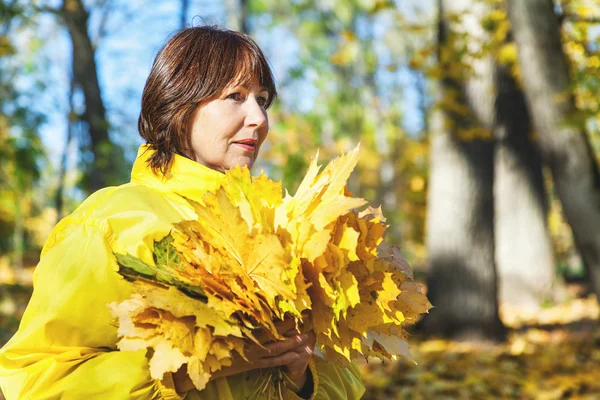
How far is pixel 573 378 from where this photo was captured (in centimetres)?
616

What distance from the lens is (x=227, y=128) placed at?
1.87 metres

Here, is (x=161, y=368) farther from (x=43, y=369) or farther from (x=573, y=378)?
(x=573, y=378)

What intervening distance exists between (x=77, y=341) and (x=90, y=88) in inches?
334

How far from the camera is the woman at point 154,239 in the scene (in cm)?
152

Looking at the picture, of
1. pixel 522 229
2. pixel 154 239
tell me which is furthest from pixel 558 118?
pixel 522 229

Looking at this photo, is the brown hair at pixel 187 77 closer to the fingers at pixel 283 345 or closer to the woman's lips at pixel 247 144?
the woman's lips at pixel 247 144

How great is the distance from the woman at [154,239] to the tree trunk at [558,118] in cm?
392

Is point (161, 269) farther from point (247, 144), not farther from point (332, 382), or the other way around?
point (332, 382)

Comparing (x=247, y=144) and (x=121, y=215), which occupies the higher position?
(x=247, y=144)

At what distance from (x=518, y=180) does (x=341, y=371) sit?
8915mm

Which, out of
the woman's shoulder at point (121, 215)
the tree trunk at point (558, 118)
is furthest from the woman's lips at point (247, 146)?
the tree trunk at point (558, 118)

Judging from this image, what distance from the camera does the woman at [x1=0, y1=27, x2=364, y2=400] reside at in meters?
1.52

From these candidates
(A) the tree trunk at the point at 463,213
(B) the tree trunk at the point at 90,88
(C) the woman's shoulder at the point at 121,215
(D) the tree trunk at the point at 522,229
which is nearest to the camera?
(C) the woman's shoulder at the point at 121,215

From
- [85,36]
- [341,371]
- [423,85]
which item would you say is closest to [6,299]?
[85,36]
